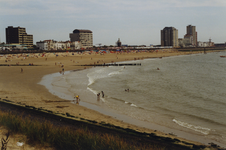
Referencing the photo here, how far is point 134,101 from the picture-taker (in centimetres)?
2175

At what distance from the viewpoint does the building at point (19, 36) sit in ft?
557

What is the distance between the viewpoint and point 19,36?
16988cm

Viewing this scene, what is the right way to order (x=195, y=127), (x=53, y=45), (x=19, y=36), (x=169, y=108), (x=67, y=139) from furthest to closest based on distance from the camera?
(x=19, y=36)
(x=53, y=45)
(x=169, y=108)
(x=195, y=127)
(x=67, y=139)

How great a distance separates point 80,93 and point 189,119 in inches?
516

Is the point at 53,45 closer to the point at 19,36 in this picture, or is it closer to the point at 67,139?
the point at 19,36

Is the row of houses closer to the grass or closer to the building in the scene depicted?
the building

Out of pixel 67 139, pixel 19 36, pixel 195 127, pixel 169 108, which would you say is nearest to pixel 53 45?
pixel 19 36

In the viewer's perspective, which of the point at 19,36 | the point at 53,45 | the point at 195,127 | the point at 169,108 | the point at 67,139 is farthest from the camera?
the point at 19,36

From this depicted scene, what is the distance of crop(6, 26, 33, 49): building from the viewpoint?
170 m

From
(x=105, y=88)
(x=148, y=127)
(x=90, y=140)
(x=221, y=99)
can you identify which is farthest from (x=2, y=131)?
(x=221, y=99)

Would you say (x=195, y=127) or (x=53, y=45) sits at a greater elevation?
(x=53, y=45)

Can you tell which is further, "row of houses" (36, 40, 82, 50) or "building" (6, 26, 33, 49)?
"building" (6, 26, 33, 49)

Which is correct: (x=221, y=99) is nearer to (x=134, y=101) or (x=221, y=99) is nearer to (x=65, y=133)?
(x=134, y=101)

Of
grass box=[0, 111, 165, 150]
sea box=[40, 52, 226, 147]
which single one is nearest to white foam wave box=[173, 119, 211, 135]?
sea box=[40, 52, 226, 147]
